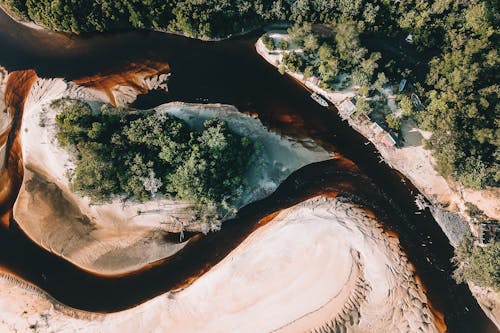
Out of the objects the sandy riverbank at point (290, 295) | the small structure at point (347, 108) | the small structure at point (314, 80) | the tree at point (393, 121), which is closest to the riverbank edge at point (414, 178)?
the small structure at point (314, 80)

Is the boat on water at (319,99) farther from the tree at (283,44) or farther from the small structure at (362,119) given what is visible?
the tree at (283,44)

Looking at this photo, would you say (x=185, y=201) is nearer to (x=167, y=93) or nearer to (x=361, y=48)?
(x=167, y=93)

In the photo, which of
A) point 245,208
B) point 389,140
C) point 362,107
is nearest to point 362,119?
point 362,107

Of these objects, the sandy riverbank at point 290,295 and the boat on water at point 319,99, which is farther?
the boat on water at point 319,99

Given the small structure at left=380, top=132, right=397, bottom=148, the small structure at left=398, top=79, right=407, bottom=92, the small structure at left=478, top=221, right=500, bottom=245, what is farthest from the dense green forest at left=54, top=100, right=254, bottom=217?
the small structure at left=478, top=221, right=500, bottom=245

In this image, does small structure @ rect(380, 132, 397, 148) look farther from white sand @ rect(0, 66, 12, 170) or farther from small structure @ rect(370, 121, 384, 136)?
white sand @ rect(0, 66, 12, 170)

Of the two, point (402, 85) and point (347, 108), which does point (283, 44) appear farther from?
point (402, 85)

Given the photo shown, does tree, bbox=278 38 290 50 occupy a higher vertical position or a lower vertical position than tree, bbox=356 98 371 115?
higher
